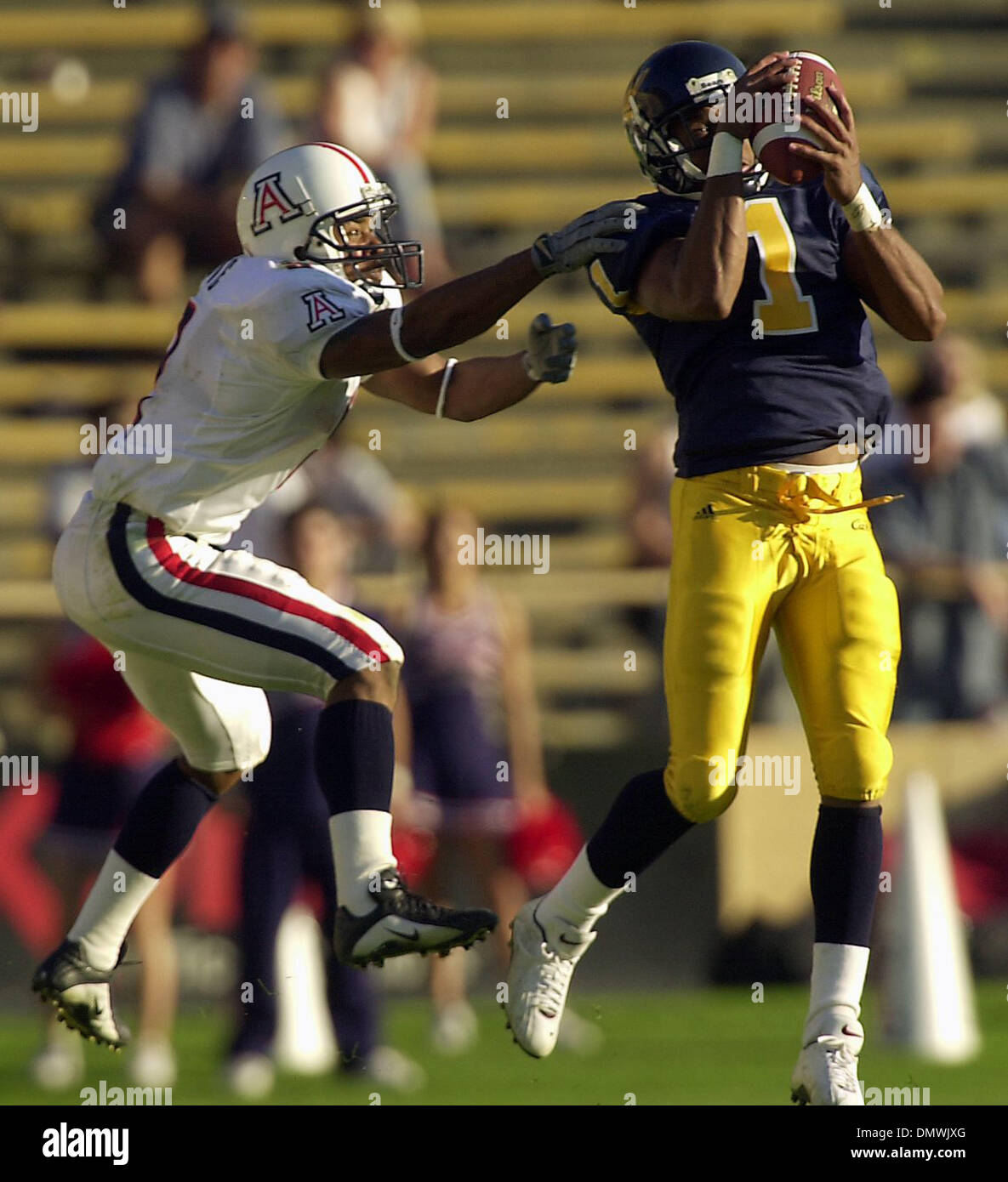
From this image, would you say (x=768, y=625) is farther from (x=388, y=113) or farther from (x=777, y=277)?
(x=388, y=113)

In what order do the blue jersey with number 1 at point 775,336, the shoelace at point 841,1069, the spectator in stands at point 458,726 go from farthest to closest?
the spectator in stands at point 458,726 < the blue jersey with number 1 at point 775,336 < the shoelace at point 841,1069

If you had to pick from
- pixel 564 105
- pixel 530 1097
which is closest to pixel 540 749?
pixel 530 1097

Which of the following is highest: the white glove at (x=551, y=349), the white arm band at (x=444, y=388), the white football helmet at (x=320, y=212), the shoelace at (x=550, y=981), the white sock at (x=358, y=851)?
the white football helmet at (x=320, y=212)

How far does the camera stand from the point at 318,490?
28.9 ft

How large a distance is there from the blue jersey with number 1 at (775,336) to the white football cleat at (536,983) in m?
1.14

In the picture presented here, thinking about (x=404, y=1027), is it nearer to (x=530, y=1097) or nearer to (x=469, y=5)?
(x=530, y=1097)

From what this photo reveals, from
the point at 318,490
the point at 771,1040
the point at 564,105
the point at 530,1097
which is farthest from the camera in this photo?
the point at 564,105

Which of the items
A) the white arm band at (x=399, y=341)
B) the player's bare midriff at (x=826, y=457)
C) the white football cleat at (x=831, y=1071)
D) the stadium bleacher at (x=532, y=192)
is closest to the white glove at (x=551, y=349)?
the white arm band at (x=399, y=341)

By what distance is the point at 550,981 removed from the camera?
477 centimetres

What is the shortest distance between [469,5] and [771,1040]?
6.87 m

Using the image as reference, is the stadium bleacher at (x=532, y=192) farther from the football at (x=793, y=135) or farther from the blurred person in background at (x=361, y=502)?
the football at (x=793, y=135)

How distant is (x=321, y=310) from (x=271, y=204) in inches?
16.2

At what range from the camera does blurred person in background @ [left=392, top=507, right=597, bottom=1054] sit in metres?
7.77

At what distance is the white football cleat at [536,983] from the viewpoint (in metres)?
4.72
